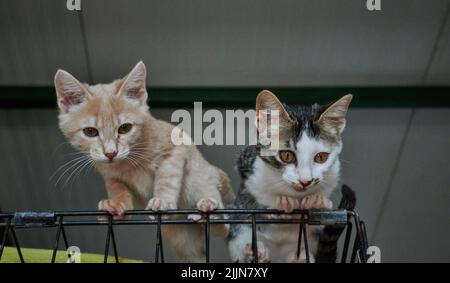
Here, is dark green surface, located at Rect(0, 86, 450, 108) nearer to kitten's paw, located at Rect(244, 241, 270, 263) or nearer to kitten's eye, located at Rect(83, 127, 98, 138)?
kitten's eye, located at Rect(83, 127, 98, 138)

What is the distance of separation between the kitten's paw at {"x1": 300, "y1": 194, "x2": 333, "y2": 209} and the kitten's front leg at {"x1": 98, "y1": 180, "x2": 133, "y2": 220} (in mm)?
339

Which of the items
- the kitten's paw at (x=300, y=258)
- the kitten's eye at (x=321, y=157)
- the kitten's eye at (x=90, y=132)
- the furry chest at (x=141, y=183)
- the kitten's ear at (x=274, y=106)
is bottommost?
the kitten's paw at (x=300, y=258)

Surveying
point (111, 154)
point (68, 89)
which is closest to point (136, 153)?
point (111, 154)

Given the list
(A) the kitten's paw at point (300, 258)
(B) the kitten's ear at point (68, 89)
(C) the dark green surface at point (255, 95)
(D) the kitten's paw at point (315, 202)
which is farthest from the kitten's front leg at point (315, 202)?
(B) the kitten's ear at point (68, 89)

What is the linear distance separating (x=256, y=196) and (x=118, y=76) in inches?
15.5

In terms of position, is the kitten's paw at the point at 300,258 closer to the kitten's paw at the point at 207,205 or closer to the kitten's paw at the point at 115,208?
the kitten's paw at the point at 207,205

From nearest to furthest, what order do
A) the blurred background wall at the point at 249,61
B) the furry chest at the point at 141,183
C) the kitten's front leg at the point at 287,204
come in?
1. the kitten's front leg at the point at 287,204
2. the furry chest at the point at 141,183
3. the blurred background wall at the point at 249,61

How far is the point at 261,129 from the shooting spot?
1171 millimetres

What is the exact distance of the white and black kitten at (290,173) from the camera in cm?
110

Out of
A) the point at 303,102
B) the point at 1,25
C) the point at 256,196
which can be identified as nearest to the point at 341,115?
the point at 303,102

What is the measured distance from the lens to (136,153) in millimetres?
1178

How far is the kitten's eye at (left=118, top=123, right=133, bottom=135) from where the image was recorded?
117 cm

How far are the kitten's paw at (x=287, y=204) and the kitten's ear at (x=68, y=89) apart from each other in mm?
444
